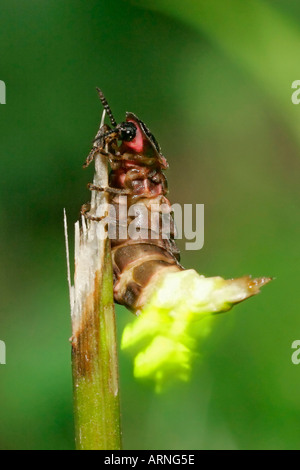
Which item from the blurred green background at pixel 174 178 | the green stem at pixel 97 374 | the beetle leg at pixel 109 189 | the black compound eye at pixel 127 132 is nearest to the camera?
the green stem at pixel 97 374

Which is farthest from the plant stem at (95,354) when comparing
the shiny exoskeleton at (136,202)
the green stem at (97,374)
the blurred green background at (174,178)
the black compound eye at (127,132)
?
the blurred green background at (174,178)

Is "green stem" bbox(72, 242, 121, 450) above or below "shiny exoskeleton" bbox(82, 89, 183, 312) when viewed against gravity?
below

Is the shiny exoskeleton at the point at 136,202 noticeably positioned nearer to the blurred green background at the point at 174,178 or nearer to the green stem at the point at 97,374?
the green stem at the point at 97,374

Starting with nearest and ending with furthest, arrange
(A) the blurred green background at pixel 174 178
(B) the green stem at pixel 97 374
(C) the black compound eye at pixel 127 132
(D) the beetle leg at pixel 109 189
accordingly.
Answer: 1. (B) the green stem at pixel 97 374
2. (D) the beetle leg at pixel 109 189
3. (C) the black compound eye at pixel 127 132
4. (A) the blurred green background at pixel 174 178

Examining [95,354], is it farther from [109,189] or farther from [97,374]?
[109,189]

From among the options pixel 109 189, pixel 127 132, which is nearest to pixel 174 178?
pixel 127 132

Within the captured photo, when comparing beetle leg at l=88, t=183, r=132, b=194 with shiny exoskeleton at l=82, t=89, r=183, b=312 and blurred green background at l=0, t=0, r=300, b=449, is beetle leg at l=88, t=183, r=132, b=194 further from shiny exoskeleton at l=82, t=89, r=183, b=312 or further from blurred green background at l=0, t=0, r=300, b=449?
blurred green background at l=0, t=0, r=300, b=449

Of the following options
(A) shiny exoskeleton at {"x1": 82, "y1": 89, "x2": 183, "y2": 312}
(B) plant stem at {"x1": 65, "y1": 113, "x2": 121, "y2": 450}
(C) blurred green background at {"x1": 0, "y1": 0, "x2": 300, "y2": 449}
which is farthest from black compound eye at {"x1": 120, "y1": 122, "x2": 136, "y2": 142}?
(C) blurred green background at {"x1": 0, "y1": 0, "x2": 300, "y2": 449}
